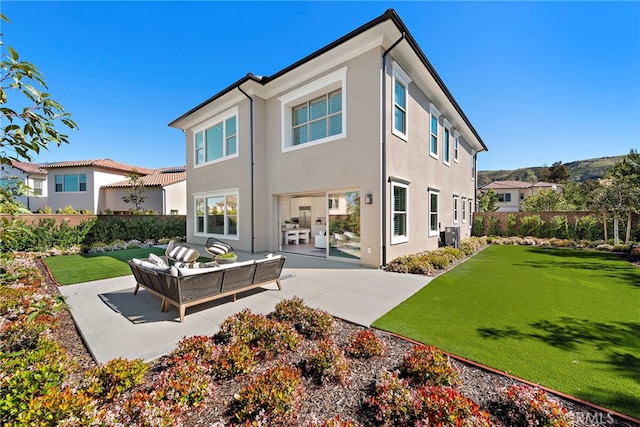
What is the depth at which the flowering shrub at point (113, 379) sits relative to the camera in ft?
8.44

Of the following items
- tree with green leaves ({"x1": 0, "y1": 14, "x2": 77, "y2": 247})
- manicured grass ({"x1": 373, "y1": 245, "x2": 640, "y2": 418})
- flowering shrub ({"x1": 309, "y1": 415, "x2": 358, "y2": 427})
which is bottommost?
manicured grass ({"x1": 373, "y1": 245, "x2": 640, "y2": 418})

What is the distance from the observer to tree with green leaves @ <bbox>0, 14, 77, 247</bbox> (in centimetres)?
172

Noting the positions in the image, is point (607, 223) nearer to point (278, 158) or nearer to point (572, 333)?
point (572, 333)

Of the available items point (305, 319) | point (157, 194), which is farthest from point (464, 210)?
point (157, 194)

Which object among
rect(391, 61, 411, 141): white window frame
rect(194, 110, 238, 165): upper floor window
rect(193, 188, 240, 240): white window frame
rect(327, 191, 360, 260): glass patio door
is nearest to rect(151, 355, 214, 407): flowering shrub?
rect(327, 191, 360, 260): glass patio door

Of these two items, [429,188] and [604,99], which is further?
[604,99]

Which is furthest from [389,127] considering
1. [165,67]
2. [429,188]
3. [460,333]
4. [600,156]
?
[600,156]

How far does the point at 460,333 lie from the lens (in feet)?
13.6

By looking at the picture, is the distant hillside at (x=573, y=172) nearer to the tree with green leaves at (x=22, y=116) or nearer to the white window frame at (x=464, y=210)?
the white window frame at (x=464, y=210)

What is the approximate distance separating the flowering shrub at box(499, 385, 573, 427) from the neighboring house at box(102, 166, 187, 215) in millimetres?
27446

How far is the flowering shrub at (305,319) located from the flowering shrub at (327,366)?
0.82 m

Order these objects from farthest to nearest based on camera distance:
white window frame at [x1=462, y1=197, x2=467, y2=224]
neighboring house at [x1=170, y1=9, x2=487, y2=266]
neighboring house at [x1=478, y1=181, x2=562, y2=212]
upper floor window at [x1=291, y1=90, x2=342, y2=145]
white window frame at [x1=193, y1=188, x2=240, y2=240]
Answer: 1. neighboring house at [x1=478, y1=181, x2=562, y2=212]
2. white window frame at [x1=462, y1=197, x2=467, y2=224]
3. white window frame at [x1=193, y1=188, x2=240, y2=240]
4. upper floor window at [x1=291, y1=90, x2=342, y2=145]
5. neighboring house at [x1=170, y1=9, x2=487, y2=266]

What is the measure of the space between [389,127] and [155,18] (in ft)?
30.9

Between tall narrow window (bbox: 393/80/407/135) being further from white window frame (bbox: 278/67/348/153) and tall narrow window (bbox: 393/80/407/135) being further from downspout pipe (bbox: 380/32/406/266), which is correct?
white window frame (bbox: 278/67/348/153)
